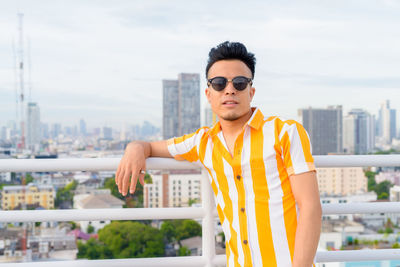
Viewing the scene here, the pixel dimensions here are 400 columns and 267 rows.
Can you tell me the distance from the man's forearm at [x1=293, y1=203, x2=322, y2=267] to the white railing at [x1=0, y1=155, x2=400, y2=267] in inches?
11.4

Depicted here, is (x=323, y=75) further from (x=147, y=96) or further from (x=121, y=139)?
(x=121, y=139)

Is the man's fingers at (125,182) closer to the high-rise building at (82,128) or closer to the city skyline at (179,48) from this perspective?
the city skyline at (179,48)

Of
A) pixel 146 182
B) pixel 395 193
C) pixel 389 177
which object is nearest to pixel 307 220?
pixel 395 193

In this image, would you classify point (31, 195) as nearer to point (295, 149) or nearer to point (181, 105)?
point (181, 105)

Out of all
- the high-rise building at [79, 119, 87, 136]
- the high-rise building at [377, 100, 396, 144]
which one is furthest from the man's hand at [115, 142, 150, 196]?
the high-rise building at [377, 100, 396, 144]

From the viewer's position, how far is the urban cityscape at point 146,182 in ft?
112

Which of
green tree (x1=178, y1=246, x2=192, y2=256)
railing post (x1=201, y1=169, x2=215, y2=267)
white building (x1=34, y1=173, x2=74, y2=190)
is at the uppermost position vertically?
railing post (x1=201, y1=169, x2=215, y2=267)

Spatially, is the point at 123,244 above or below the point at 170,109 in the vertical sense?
below

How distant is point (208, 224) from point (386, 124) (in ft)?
239

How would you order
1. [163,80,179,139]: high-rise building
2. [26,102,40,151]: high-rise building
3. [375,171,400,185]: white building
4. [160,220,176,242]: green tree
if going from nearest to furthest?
[160,220,176,242]: green tree < [375,171,400,185]: white building < [26,102,40,151]: high-rise building < [163,80,179,139]: high-rise building

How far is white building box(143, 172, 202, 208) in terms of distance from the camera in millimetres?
39781

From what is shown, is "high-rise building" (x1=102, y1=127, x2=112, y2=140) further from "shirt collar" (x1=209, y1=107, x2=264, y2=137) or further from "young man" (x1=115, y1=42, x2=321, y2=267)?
"shirt collar" (x1=209, y1=107, x2=264, y2=137)

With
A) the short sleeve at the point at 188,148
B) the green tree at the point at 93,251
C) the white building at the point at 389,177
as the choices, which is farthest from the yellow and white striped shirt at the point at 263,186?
the white building at the point at 389,177

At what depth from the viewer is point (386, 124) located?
6875cm
